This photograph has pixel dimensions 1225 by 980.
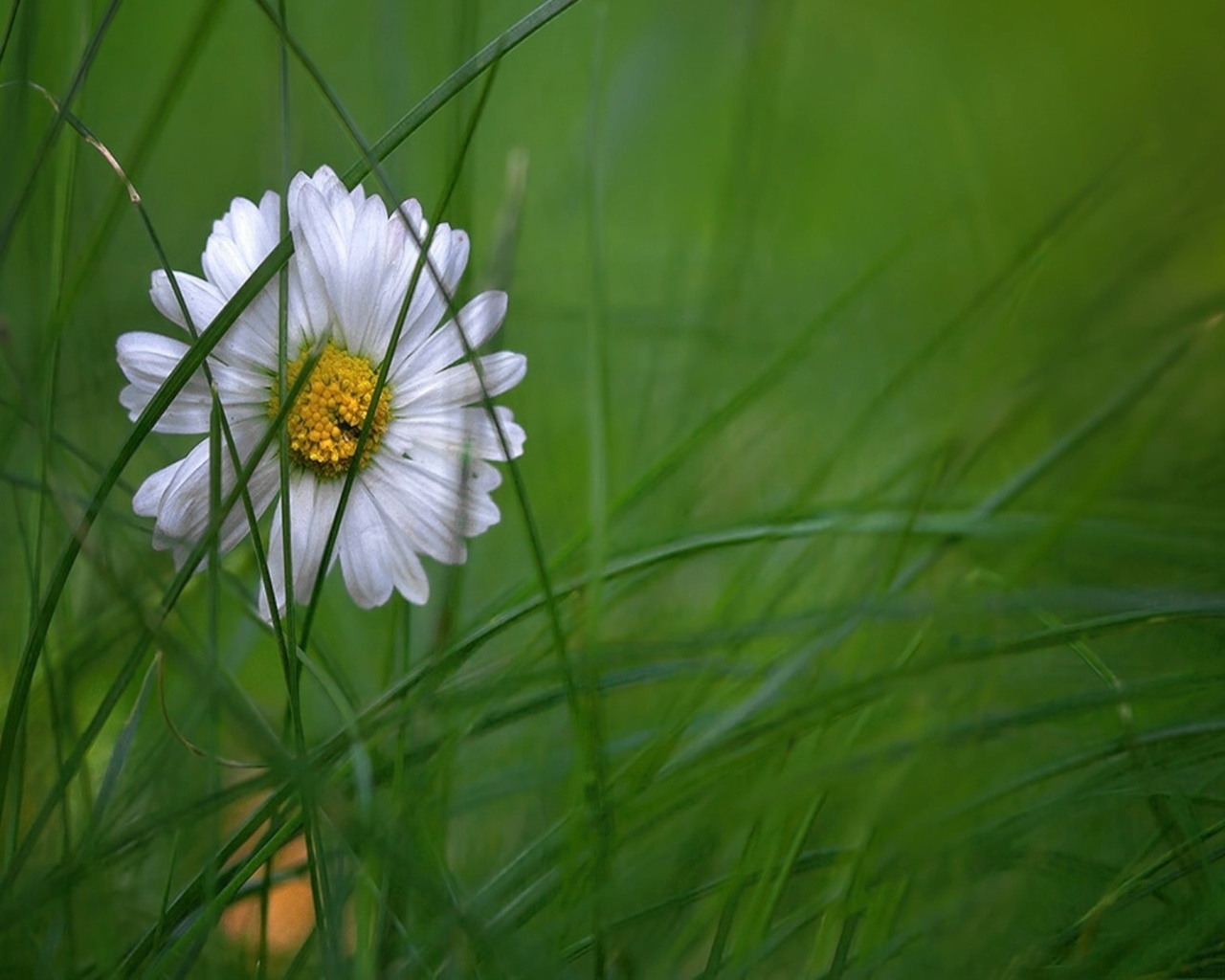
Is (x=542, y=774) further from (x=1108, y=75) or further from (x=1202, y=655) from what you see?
(x=1108, y=75)

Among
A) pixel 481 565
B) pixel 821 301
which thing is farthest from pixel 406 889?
pixel 821 301

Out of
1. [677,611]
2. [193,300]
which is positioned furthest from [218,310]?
[677,611]

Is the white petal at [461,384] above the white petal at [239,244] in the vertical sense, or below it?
below

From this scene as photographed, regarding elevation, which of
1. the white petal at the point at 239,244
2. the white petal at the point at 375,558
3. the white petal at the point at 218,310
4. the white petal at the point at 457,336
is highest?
the white petal at the point at 239,244

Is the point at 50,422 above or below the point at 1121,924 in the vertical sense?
above

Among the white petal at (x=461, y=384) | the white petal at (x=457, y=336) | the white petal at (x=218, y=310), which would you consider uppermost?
the white petal at (x=218, y=310)

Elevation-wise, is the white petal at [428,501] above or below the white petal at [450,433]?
below
